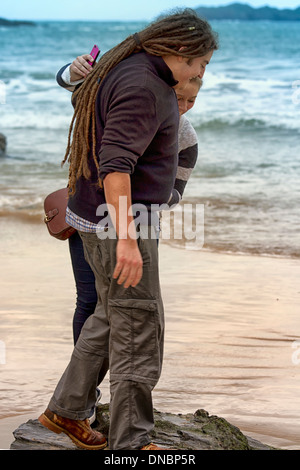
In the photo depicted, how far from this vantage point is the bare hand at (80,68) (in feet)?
9.37

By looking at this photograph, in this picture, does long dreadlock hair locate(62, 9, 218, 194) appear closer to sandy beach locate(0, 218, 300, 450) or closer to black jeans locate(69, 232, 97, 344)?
black jeans locate(69, 232, 97, 344)

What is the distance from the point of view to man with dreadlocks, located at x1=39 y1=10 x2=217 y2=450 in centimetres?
241

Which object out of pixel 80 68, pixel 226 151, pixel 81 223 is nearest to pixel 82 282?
pixel 81 223

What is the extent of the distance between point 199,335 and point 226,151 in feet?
30.5

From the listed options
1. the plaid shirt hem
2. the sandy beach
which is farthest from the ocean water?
the plaid shirt hem

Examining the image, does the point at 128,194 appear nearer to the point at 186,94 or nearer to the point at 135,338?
the point at 135,338

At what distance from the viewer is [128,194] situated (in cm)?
240

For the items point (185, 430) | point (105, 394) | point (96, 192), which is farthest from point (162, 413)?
point (96, 192)

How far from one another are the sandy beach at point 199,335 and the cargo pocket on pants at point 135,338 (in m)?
0.77

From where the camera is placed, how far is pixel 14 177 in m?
10.6

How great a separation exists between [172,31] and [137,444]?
1444 millimetres

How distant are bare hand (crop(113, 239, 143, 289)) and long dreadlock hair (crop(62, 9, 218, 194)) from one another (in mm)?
270

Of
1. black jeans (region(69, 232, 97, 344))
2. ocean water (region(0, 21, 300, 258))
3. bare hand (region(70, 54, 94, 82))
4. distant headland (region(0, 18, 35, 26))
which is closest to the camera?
bare hand (region(70, 54, 94, 82))

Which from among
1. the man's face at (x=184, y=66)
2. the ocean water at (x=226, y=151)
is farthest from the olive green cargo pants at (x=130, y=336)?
the ocean water at (x=226, y=151)
